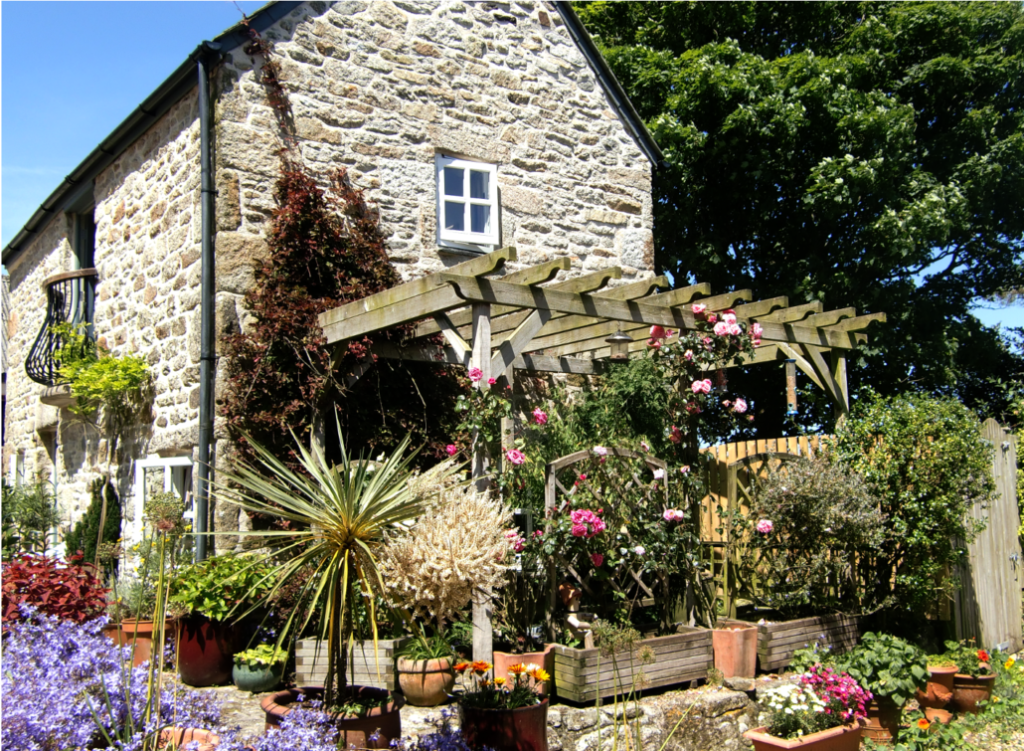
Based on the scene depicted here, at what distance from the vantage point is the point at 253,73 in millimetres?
7613

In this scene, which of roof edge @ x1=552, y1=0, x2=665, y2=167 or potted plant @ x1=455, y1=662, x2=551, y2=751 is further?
roof edge @ x1=552, y1=0, x2=665, y2=167

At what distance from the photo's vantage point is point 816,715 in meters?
4.95

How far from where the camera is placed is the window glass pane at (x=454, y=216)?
8.74 metres

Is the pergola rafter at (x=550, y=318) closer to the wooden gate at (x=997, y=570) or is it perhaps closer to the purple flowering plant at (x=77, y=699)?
the wooden gate at (x=997, y=570)

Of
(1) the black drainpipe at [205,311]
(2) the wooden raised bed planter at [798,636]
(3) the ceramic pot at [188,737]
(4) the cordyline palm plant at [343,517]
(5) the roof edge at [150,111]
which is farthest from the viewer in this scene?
(5) the roof edge at [150,111]

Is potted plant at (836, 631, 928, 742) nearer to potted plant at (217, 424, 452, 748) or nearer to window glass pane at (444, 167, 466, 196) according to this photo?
potted plant at (217, 424, 452, 748)

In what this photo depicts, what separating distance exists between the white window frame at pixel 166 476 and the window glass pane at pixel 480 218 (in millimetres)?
3570

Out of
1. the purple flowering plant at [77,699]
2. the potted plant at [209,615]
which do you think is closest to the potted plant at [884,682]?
the purple flowering plant at [77,699]

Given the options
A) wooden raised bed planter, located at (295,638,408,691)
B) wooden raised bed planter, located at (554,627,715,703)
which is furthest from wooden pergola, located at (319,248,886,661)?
wooden raised bed planter, located at (295,638,408,691)

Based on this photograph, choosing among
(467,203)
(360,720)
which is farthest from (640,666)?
(467,203)

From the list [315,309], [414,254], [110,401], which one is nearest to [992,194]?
[414,254]

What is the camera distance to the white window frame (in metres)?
7.66

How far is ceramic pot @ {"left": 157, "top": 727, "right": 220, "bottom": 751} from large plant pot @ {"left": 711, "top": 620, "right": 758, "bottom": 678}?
3.58m

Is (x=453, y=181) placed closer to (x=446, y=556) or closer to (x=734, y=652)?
(x=734, y=652)
